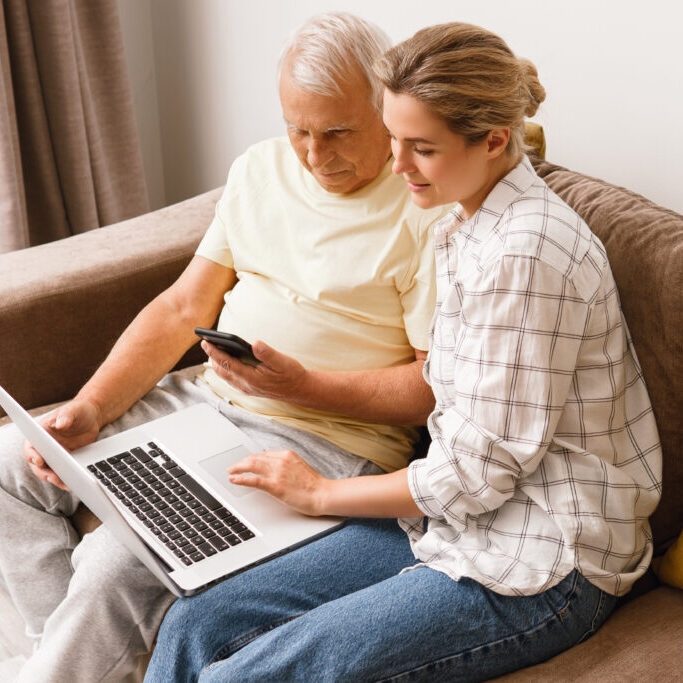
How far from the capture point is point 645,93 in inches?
58.4

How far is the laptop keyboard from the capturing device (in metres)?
1.28

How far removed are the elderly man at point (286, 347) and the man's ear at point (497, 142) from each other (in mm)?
254

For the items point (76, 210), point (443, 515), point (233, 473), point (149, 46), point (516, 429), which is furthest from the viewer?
point (149, 46)

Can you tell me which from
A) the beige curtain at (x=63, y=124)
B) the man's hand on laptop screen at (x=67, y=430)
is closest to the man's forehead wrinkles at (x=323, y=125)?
the man's hand on laptop screen at (x=67, y=430)

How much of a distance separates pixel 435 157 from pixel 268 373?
16.7 inches

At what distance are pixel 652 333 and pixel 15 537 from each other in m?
1.02

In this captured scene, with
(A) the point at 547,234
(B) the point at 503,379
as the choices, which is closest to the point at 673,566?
(B) the point at 503,379

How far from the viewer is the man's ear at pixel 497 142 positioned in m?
1.14

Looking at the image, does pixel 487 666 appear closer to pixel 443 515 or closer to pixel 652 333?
pixel 443 515

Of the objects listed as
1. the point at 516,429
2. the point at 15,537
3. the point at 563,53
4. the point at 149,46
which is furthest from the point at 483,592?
the point at 149,46

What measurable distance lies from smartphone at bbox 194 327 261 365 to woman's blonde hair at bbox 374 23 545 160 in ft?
1.38

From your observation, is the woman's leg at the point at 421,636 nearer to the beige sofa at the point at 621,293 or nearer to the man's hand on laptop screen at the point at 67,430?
the beige sofa at the point at 621,293

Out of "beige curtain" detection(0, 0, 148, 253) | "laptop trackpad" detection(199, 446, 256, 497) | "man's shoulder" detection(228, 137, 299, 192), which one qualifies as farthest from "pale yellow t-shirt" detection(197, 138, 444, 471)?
"beige curtain" detection(0, 0, 148, 253)

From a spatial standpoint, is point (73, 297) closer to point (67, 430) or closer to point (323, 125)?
point (67, 430)
